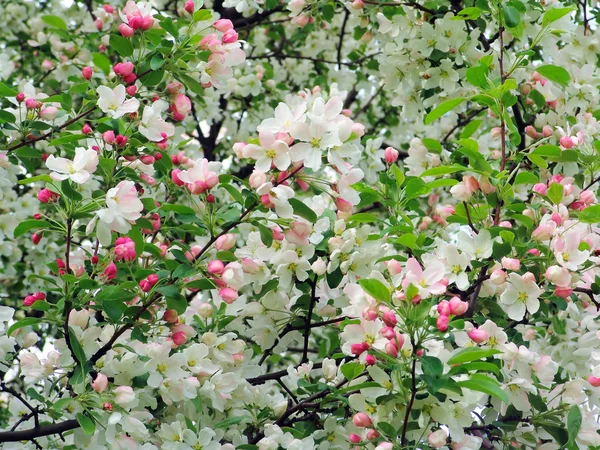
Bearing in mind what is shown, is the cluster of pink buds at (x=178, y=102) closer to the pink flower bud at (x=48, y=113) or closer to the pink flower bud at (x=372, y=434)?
the pink flower bud at (x=48, y=113)

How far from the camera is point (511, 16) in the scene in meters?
2.33

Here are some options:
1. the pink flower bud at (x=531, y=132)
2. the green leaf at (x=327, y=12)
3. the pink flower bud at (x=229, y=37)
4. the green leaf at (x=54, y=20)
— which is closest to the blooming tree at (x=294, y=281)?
the pink flower bud at (x=229, y=37)

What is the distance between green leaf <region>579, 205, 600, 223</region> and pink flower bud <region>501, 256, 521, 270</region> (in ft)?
0.67

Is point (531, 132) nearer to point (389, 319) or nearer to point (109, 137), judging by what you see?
point (389, 319)

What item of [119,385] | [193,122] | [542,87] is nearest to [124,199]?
[119,385]

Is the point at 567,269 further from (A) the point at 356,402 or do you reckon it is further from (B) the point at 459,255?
(A) the point at 356,402

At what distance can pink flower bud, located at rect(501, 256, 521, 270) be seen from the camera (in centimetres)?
187

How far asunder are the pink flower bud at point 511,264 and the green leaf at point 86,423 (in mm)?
1070

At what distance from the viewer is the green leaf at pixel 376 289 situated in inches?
63.9

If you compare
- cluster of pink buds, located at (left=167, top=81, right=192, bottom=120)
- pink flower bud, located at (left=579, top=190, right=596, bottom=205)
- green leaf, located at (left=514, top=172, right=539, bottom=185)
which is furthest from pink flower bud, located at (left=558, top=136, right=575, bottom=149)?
cluster of pink buds, located at (left=167, top=81, right=192, bottom=120)

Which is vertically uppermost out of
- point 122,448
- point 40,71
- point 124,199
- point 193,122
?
point 40,71

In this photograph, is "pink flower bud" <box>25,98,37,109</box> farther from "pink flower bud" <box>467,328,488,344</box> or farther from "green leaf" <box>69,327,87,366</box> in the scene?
"pink flower bud" <box>467,328,488,344</box>

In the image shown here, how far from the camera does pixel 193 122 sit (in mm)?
4531

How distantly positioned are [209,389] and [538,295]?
901mm
